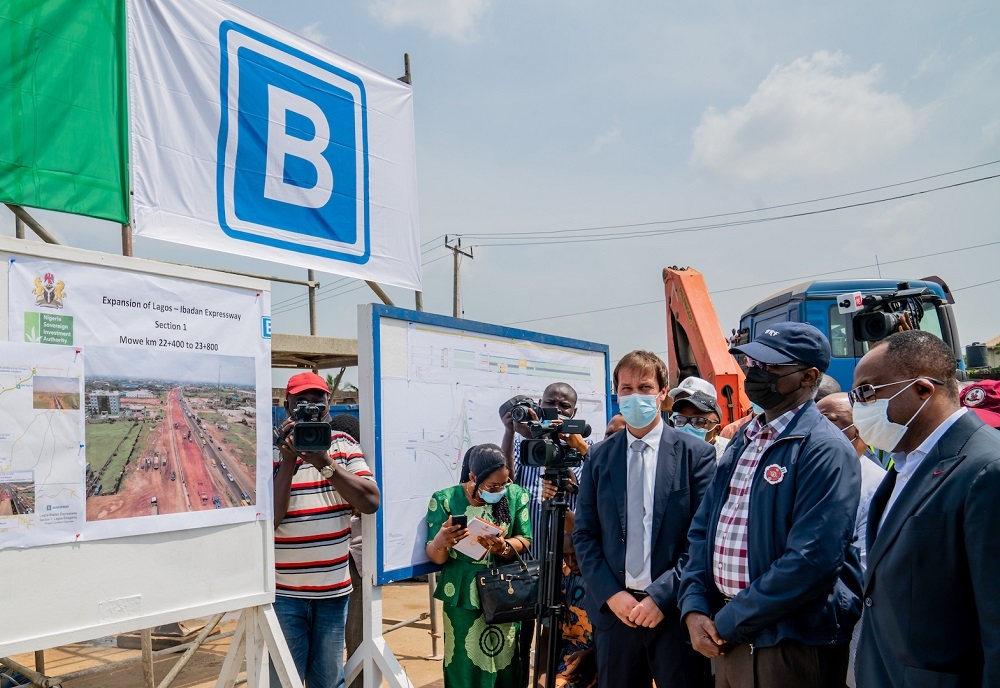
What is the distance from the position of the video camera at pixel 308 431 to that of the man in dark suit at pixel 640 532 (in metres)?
1.22

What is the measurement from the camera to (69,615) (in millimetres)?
2484

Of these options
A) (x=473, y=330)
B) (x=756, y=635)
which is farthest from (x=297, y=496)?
(x=756, y=635)

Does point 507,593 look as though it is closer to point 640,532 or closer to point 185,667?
point 640,532

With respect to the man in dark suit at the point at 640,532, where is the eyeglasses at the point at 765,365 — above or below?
above

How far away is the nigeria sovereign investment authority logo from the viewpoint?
3.66 m

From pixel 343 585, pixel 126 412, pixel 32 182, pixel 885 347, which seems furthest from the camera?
pixel 343 585

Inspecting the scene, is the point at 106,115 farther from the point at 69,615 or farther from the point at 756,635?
the point at 756,635

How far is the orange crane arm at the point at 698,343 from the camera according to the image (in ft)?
28.8

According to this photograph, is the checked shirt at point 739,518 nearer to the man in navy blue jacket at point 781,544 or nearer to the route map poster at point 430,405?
the man in navy blue jacket at point 781,544

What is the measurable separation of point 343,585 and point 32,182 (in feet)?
7.35

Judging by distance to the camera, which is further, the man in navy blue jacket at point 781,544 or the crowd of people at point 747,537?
the man in navy blue jacket at point 781,544

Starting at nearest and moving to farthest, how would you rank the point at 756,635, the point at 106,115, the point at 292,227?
the point at 756,635 → the point at 106,115 → the point at 292,227

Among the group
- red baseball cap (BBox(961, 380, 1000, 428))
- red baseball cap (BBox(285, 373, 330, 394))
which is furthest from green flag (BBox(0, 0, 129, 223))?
red baseball cap (BBox(961, 380, 1000, 428))

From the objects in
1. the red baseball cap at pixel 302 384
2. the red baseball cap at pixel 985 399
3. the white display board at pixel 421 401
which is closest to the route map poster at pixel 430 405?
the white display board at pixel 421 401
